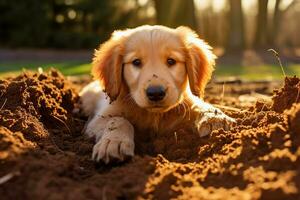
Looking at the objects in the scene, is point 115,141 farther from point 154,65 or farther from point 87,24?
point 87,24

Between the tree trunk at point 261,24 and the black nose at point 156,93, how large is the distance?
24.9 meters

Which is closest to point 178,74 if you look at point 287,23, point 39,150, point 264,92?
point 39,150

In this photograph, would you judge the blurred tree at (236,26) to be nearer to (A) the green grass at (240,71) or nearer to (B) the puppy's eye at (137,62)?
(A) the green grass at (240,71)

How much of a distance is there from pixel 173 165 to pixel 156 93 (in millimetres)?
888

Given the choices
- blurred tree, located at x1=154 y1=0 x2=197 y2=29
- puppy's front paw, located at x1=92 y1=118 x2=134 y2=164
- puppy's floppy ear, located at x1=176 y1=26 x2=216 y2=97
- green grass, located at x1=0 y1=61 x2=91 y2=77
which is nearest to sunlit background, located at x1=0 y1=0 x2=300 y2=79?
blurred tree, located at x1=154 y1=0 x2=197 y2=29

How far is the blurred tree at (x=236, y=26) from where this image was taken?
80.8ft

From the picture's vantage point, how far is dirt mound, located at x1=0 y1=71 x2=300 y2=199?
293 cm

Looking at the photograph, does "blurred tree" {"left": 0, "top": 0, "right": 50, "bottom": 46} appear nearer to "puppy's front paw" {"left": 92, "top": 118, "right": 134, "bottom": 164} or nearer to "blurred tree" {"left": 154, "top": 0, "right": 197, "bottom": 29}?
"blurred tree" {"left": 154, "top": 0, "right": 197, "bottom": 29}

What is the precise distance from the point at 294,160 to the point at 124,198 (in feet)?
3.29

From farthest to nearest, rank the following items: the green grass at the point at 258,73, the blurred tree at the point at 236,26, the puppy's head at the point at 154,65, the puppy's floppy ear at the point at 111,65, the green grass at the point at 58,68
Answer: the blurred tree at the point at 236,26 → the green grass at the point at 58,68 → the green grass at the point at 258,73 → the puppy's floppy ear at the point at 111,65 → the puppy's head at the point at 154,65

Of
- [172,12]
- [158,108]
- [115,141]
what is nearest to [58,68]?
[172,12]

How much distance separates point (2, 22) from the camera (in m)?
27.7

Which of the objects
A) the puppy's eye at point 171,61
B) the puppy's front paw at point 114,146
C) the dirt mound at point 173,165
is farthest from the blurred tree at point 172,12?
the puppy's front paw at point 114,146

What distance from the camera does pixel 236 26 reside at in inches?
990
